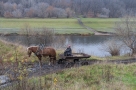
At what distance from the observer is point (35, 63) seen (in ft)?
63.2

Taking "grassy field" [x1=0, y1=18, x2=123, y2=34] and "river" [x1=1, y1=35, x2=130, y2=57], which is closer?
"river" [x1=1, y1=35, x2=130, y2=57]

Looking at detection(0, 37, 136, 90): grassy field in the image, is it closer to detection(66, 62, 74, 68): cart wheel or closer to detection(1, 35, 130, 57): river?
detection(66, 62, 74, 68): cart wheel

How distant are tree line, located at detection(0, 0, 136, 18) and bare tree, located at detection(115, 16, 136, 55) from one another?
62.1m

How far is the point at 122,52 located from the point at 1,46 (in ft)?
60.1

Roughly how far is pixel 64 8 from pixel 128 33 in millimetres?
91764

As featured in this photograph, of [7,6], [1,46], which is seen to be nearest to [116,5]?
[7,6]

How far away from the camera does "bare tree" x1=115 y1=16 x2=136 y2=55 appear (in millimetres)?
30453

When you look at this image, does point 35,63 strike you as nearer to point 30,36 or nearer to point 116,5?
point 30,36

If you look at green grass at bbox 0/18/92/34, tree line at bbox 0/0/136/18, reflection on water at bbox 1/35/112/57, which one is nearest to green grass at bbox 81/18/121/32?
green grass at bbox 0/18/92/34

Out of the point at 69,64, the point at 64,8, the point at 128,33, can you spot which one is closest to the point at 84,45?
the point at 128,33

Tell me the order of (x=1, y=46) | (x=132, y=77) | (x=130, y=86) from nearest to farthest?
(x=130, y=86)
(x=132, y=77)
(x=1, y=46)

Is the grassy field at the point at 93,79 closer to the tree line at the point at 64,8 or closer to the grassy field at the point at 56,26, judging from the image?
the grassy field at the point at 56,26

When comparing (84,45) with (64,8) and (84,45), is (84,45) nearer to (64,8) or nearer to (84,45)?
(84,45)

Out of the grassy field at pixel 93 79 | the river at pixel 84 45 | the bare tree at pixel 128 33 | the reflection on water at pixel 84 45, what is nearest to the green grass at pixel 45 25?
the river at pixel 84 45
